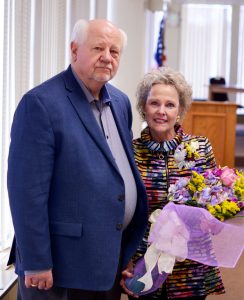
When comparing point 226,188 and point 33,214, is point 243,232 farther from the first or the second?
point 33,214

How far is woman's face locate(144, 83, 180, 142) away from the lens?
2604mm

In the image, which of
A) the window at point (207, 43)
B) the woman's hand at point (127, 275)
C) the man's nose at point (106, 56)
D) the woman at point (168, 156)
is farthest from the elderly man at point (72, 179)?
the window at point (207, 43)

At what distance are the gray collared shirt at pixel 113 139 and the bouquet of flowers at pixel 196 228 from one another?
0.45 feet

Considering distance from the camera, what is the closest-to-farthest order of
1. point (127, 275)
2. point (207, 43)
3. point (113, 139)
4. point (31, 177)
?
point (31, 177) < point (113, 139) < point (127, 275) < point (207, 43)

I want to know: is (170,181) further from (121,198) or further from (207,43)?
(207,43)

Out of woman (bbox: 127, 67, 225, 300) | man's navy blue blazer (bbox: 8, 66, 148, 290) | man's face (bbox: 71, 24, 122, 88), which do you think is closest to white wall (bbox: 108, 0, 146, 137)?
woman (bbox: 127, 67, 225, 300)

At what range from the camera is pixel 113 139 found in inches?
91.0

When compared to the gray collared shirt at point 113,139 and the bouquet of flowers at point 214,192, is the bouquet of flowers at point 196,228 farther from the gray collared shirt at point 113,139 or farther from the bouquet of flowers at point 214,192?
the gray collared shirt at point 113,139

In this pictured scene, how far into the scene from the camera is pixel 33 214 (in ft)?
6.75

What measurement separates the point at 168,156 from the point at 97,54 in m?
0.65

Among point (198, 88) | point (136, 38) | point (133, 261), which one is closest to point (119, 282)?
point (133, 261)

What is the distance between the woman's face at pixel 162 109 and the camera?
2604mm

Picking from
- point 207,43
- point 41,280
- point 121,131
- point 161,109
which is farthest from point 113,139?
point 207,43

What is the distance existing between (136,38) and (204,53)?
8120 millimetres
